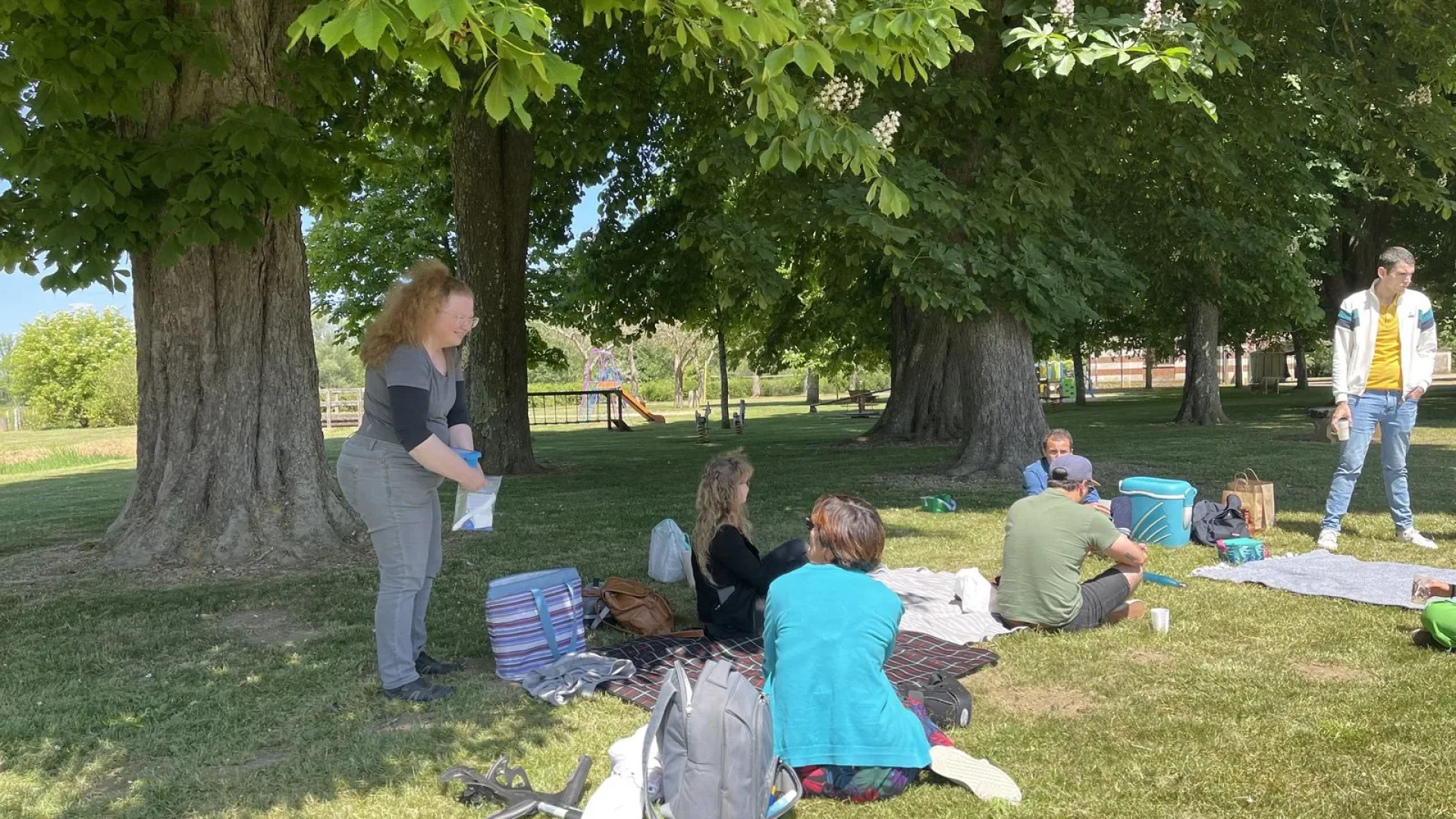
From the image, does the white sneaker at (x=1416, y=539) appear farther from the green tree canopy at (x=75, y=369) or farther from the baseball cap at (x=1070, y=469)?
the green tree canopy at (x=75, y=369)

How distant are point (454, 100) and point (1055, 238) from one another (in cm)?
777

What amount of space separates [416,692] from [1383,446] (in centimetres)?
718

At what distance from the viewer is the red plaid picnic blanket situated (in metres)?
4.83

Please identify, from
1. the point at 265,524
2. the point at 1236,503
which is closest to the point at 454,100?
the point at 265,524

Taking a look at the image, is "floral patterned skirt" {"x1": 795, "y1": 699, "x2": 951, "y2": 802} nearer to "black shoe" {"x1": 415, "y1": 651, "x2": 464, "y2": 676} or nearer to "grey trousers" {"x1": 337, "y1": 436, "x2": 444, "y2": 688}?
"grey trousers" {"x1": 337, "y1": 436, "x2": 444, "y2": 688}

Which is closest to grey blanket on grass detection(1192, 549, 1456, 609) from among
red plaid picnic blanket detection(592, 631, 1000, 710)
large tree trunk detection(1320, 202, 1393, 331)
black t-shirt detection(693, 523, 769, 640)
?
red plaid picnic blanket detection(592, 631, 1000, 710)

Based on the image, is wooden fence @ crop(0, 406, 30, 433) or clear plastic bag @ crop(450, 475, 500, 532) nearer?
clear plastic bag @ crop(450, 475, 500, 532)

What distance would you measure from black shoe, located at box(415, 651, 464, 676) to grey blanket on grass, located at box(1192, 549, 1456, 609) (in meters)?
4.86

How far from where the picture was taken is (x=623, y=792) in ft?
11.0

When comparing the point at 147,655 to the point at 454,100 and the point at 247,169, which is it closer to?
the point at 247,169

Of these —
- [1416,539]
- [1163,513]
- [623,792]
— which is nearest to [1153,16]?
[1163,513]

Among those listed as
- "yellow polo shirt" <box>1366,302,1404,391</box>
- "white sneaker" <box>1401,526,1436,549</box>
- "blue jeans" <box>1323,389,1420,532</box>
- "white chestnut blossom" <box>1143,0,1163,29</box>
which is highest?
"white chestnut blossom" <box>1143,0,1163,29</box>

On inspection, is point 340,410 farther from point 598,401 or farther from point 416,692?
point 416,692

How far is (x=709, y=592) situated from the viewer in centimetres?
560
